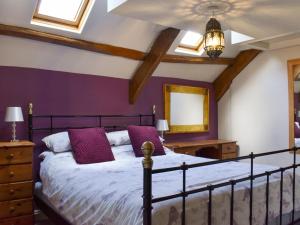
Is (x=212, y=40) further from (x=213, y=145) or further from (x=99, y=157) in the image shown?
(x=213, y=145)

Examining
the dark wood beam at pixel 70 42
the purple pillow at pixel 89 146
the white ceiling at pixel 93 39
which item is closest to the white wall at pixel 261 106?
the white ceiling at pixel 93 39

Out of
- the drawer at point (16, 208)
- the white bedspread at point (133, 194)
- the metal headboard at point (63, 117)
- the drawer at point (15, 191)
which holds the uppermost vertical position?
the metal headboard at point (63, 117)

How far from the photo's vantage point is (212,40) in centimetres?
232

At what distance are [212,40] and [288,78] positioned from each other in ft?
8.65

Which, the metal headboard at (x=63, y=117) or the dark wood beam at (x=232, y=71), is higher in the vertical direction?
the dark wood beam at (x=232, y=71)

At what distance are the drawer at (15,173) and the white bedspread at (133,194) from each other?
0.15 meters

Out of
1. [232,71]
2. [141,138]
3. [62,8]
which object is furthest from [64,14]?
[232,71]

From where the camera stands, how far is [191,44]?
4523 millimetres

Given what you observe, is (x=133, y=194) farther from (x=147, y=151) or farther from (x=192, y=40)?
(x=192, y=40)

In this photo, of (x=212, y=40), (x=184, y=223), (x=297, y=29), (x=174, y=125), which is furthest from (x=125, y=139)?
(x=297, y=29)

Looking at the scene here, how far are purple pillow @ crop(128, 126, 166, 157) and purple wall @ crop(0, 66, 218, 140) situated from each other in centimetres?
67

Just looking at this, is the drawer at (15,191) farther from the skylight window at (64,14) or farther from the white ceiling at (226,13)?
the white ceiling at (226,13)

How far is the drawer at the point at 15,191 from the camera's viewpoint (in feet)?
8.80

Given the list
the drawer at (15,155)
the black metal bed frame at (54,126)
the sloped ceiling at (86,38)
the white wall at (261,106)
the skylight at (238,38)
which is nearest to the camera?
the black metal bed frame at (54,126)
